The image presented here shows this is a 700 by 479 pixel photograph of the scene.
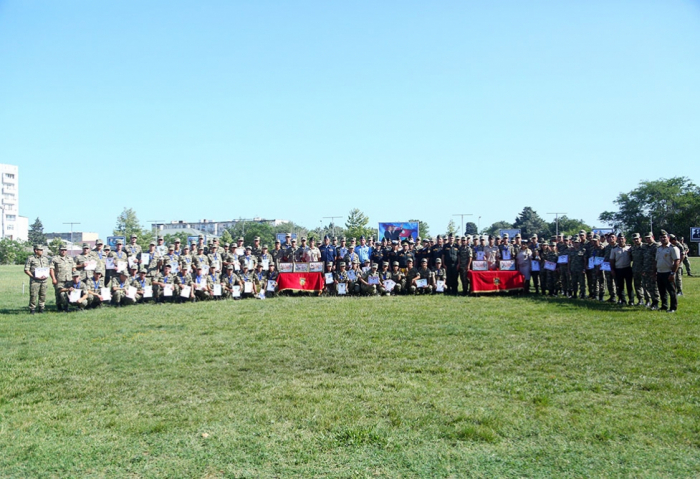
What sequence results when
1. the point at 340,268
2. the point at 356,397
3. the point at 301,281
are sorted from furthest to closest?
the point at 340,268 → the point at 301,281 → the point at 356,397

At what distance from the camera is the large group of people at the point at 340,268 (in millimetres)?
14594

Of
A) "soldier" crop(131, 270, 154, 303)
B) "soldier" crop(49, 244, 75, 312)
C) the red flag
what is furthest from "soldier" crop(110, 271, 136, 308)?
the red flag

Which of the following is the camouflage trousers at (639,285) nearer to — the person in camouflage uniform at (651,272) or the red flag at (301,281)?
the person in camouflage uniform at (651,272)

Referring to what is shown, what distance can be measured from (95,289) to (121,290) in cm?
69

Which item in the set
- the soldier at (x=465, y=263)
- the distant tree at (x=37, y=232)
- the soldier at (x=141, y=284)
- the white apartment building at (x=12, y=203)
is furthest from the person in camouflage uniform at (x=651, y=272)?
the white apartment building at (x=12, y=203)

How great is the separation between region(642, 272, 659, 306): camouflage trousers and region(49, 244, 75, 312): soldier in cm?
1529

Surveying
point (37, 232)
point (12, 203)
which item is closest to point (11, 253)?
point (37, 232)

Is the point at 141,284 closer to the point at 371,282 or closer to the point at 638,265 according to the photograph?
the point at 371,282

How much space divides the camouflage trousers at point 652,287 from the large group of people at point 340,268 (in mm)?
481

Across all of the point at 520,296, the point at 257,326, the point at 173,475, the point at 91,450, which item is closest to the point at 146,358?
the point at 257,326

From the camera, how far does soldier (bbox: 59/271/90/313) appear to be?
47.6 ft

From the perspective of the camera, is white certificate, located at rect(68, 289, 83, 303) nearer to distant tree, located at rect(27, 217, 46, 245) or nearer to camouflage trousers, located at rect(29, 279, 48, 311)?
camouflage trousers, located at rect(29, 279, 48, 311)

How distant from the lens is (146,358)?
859cm

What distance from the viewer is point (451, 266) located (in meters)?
17.1
